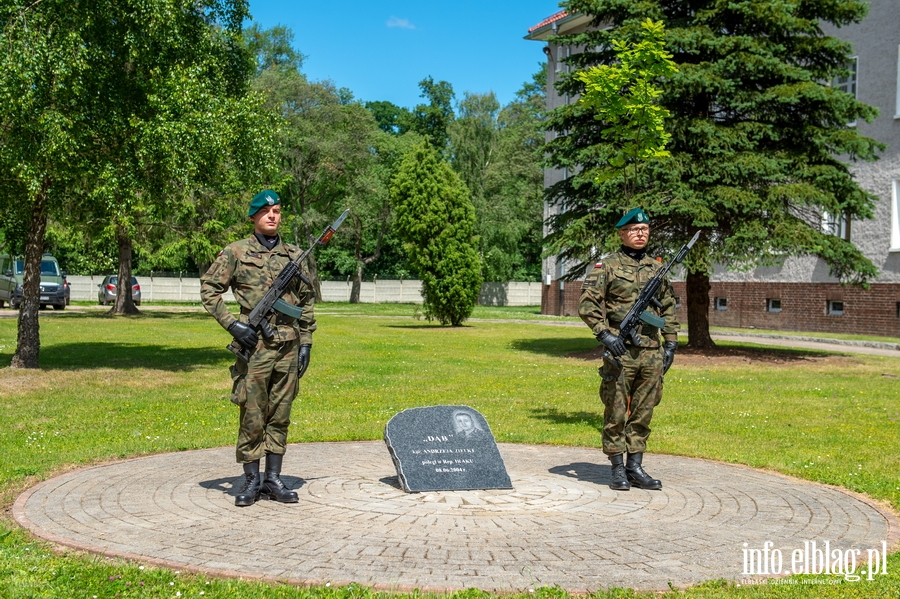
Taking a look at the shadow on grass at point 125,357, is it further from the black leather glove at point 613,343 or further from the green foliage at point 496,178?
the green foliage at point 496,178

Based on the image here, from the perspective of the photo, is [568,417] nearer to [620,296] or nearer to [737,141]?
[620,296]

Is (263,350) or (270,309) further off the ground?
(270,309)

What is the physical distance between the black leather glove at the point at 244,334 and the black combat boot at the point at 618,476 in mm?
3240

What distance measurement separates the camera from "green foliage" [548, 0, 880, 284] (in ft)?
67.1

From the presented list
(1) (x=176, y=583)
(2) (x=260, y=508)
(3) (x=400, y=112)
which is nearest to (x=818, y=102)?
(2) (x=260, y=508)

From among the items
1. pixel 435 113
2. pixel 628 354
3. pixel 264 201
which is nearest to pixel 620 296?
pixel 628 354

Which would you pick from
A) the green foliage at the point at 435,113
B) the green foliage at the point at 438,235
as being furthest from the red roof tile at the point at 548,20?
the green foliage at the point at 435,113

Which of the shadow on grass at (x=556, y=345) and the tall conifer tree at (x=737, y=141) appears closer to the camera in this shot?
the tall conifer tree at (x=737, y=141)

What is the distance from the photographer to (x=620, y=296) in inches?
321

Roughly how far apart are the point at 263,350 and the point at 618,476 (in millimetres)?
3211

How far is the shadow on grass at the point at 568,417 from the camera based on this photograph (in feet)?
40.9

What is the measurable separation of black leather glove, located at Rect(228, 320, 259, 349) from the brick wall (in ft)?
76.9

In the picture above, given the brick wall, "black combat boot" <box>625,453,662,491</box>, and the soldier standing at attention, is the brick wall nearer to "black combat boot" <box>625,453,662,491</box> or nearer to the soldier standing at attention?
"black combat boot" <box>625,453,662,491</box>

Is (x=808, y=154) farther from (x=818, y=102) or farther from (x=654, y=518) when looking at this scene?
(x=654, y=518)
